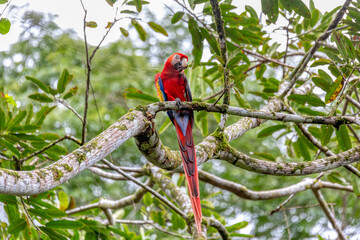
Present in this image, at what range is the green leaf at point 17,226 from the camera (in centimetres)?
157

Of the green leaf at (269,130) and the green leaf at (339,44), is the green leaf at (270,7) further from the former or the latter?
the green leaf at (269,130)

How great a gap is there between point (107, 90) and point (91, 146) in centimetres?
470

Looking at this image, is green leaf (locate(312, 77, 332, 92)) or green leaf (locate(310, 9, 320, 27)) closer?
green leaf (locate(312, 77, 332, 92))

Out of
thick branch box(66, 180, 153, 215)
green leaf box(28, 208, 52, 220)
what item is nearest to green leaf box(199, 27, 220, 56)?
green leaf box(28, 208, 52, 220)

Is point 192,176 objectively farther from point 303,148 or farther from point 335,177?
point 335,177

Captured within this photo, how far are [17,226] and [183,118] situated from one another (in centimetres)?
100

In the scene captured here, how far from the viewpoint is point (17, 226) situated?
1.59 meters

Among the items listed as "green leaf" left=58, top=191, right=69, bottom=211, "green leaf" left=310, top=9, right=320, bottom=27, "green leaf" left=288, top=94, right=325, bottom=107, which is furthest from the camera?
"green leaf" left=58, top=191, right=69, bottom=211

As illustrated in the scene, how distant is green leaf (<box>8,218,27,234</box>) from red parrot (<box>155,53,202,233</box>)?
742 millimetres

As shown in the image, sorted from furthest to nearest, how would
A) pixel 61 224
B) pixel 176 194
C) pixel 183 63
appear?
pixel 176 194 < pixel 183 63 < pixel 61 224

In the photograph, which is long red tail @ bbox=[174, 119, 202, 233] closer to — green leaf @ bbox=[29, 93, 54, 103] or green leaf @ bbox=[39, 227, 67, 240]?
green leaf @ bbox=[39, 227, 67, 240]

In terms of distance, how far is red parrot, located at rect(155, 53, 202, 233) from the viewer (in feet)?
5.65

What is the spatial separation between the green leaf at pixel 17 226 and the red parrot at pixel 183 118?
0.74m

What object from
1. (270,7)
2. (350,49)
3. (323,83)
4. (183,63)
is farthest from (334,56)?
(183,63)
